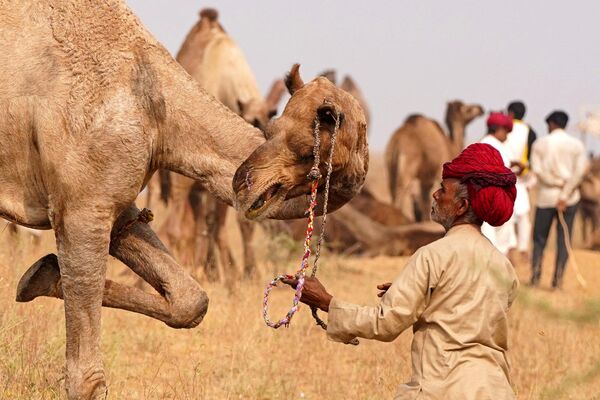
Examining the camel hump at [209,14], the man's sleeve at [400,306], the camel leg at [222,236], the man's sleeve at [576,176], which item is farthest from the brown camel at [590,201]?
the man's sleeve at [400,306]

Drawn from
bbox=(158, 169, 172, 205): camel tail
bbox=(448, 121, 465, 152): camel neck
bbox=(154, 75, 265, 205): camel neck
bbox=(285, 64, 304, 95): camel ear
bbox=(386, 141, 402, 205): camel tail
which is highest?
bbox=(448, 121, 465, 152): camel neck

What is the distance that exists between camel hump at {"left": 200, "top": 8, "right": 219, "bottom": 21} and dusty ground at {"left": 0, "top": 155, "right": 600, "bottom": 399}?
Result: 364cm

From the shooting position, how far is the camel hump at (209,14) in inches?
499

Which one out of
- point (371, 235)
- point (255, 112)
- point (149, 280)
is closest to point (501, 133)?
point (255, 112)

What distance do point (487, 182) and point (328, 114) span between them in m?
1.25

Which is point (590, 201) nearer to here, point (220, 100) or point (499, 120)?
point (499, 120)

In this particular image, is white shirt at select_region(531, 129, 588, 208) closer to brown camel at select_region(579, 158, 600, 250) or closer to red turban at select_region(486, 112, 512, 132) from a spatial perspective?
red turban at select_region(486, 112, 512, 132)

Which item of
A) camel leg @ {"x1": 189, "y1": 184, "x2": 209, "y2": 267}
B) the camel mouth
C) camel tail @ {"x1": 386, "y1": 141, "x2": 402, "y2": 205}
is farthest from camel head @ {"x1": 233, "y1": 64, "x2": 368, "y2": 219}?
camel tail @ {"x1": 386, "y1": 141, "x2": 402, "y2": 205}

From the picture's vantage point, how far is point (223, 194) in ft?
18.4

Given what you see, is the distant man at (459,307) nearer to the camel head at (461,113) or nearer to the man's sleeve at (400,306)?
the man's sleeve at (400,306)

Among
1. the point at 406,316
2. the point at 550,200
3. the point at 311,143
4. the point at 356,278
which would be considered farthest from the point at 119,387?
the point at 550,200

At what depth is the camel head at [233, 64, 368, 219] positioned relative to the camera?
504cm

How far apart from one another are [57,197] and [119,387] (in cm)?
157

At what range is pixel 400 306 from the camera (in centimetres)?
385
